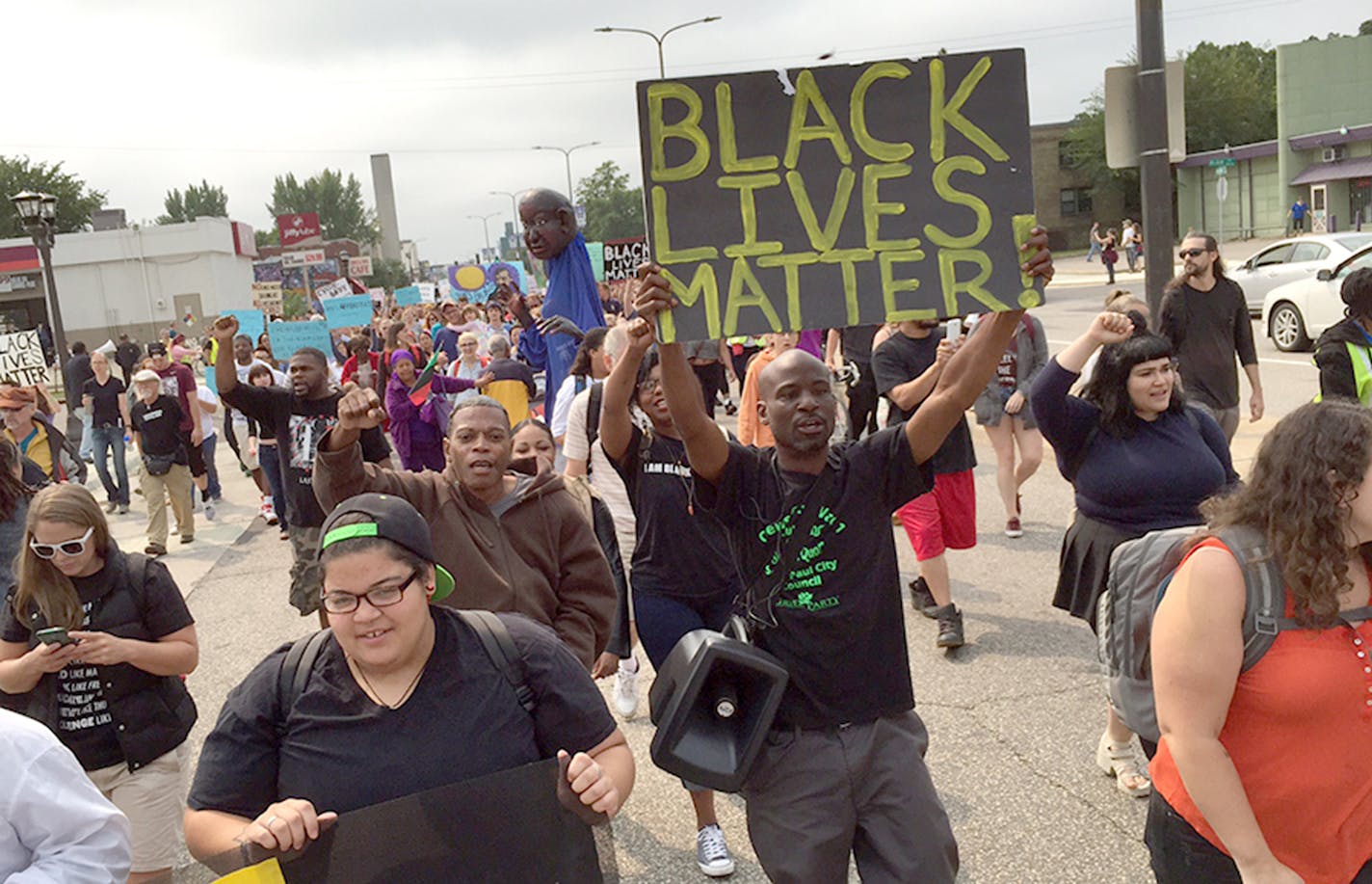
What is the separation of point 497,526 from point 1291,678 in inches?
94.9

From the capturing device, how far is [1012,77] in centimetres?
317

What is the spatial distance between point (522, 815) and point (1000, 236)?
1.91m

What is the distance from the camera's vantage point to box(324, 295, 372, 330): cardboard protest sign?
63.4 ft

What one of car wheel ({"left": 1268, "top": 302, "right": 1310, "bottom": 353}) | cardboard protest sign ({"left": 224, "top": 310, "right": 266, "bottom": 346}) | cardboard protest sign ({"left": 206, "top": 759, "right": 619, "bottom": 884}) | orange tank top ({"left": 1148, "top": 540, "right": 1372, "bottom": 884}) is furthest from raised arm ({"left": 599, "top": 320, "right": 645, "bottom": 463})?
cardboard protest sign ({"left": 224, "top": 310, "right": 266, "bottom": 346})

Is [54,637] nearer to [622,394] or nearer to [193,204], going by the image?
[622,394]

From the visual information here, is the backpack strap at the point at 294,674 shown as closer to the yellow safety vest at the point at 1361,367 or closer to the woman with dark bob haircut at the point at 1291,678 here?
the woman with dark bob haircut at the point at 1291,678

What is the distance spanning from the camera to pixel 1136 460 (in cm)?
439

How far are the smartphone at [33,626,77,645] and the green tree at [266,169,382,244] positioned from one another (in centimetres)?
14533

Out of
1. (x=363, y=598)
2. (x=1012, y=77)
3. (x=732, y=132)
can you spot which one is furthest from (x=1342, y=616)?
(x=363, y=598)

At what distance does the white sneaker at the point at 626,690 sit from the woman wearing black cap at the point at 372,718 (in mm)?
3382

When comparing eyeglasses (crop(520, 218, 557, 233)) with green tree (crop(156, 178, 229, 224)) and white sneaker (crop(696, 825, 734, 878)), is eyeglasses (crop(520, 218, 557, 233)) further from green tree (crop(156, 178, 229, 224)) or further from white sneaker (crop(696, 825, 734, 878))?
green tree (crop(156, 178, 229, 224))

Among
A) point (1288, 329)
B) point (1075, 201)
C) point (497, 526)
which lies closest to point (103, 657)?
point (497, 526)

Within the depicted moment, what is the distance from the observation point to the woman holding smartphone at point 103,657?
3.82 metres

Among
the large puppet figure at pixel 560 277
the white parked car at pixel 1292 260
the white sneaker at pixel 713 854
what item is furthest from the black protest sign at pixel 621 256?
the white sneaker at pixel 713 854
